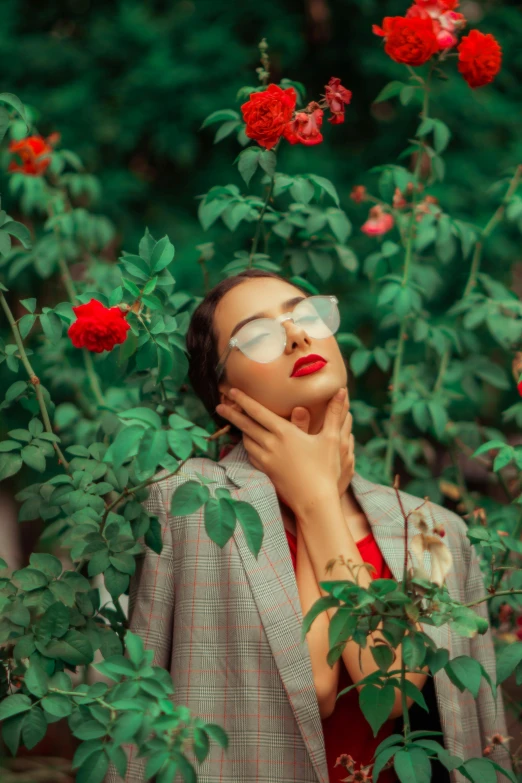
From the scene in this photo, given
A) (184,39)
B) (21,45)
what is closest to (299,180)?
(184,39)

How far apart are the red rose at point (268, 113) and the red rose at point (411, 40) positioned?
301 mm

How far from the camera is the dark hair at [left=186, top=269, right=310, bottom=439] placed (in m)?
1.84

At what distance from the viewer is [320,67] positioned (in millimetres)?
3215

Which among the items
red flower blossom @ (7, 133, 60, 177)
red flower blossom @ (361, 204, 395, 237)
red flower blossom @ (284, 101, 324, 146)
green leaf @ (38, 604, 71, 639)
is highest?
red flower blossom @ (284, 101, 324, 146)

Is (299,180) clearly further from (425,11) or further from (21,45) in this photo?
(21,45)

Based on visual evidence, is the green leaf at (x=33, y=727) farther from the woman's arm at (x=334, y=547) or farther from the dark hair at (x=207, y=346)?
the dark hair at (x=207, y=346)

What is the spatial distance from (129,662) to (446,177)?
223 centimetres

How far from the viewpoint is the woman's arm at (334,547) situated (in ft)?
5.02

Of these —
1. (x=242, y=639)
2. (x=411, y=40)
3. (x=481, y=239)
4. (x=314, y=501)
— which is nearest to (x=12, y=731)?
(x=242, y=639)

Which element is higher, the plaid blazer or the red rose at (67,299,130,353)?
the red rose at (67,299,130,353)

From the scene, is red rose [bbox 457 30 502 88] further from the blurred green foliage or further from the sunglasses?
the blurred green foliage

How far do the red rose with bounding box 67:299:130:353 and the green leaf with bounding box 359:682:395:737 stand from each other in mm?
653

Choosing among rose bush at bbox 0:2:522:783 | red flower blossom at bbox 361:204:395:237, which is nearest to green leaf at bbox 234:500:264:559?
rose bush at bbox 0:2:522:783

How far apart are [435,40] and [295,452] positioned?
3.00 ft
